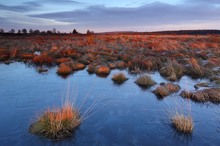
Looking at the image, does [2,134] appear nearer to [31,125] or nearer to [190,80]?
[31,125]

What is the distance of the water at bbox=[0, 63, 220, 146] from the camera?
22.5 ft

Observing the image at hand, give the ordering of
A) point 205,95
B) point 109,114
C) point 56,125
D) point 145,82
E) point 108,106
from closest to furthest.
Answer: point 56,125 → point 109,114 → point 108,106 → point 205,95 → point 145,82

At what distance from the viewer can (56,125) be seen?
6754 mm

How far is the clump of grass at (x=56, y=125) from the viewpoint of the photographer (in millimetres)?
6746

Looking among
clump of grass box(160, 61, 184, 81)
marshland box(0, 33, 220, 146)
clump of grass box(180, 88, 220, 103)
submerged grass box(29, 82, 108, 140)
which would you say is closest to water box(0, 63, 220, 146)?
marshland box(0, 33, 220, 146)

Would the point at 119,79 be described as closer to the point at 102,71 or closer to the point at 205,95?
the point at 102,71

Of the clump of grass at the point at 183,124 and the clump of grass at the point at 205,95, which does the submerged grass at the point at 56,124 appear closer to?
the clump of grass at the point at 183,124

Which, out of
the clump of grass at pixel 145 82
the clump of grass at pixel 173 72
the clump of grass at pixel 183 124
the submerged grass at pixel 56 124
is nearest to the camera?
the submerged grass at pixel 56 124

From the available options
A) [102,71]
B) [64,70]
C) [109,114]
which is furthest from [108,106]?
[64,70]

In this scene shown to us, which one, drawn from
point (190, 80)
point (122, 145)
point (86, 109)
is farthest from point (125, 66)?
point (122, 145)

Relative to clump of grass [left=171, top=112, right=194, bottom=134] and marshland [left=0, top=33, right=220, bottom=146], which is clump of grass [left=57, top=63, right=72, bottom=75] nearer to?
marshland [left=0, top=33, right=220, bottom=146]

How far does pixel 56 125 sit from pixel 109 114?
8.00 feet

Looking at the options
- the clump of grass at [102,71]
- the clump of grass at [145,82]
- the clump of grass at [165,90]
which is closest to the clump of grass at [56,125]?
the clump of grass at [165,90]

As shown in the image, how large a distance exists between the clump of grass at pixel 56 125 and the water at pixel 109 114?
7.2 inches
